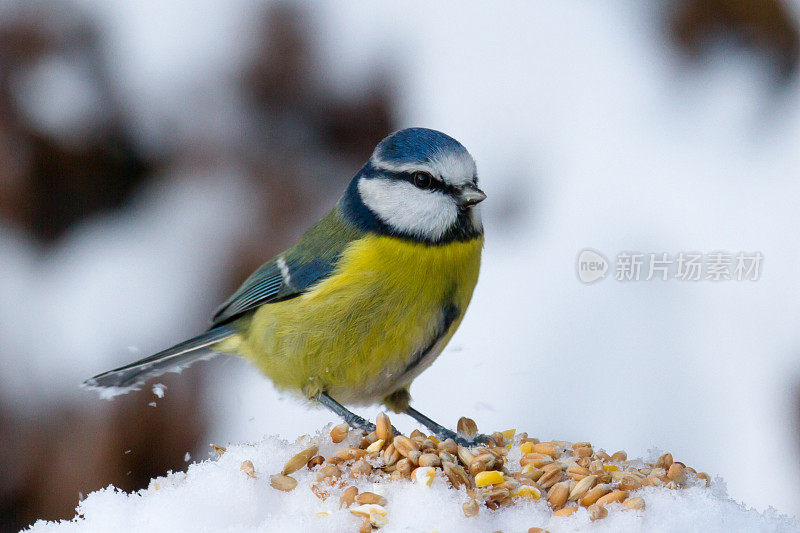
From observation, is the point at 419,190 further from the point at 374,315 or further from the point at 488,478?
the point at 488,478

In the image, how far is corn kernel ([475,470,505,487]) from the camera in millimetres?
996

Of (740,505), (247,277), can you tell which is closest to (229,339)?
(247,277)

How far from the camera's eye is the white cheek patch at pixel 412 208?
3.95ft

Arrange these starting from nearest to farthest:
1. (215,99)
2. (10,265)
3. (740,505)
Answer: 1. (740,505)
2. (10,265)
3. (215,99)

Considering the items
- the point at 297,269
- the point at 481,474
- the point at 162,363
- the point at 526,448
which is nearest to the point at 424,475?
the point at 481,474

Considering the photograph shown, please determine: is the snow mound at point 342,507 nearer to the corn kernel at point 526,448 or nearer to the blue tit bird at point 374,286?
the corn kernel at point 526,448

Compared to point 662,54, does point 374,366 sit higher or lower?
lower

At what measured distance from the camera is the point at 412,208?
4.01 ft

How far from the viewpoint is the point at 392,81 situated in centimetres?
138

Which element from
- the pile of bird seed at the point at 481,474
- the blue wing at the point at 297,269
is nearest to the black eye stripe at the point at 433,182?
the blue wing at the point at 297,269

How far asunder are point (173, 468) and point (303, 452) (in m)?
0.32

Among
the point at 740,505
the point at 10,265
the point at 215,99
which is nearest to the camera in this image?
the point at 740,505

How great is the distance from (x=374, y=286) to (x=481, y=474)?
355 millimetres

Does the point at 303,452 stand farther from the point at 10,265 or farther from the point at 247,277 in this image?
the point at 10,265
